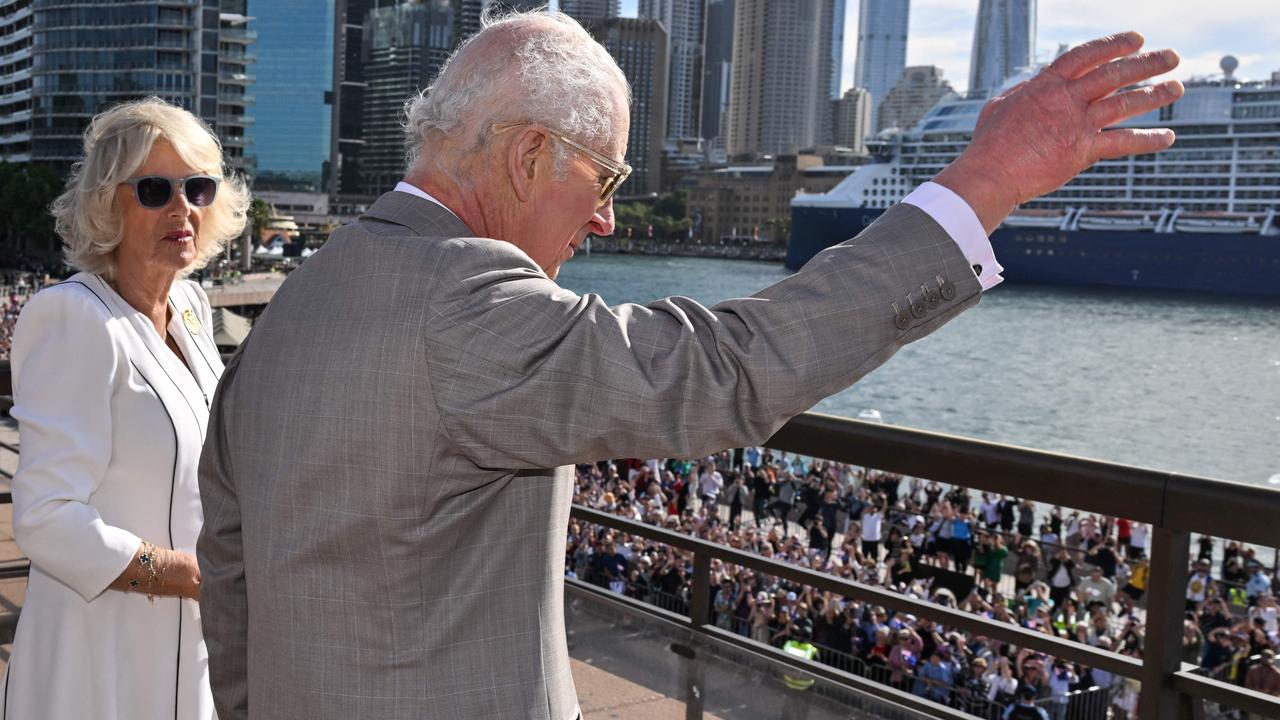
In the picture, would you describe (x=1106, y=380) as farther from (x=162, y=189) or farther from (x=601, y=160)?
(x=601, y=160)

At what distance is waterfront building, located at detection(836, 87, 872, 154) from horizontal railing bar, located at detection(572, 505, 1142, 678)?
149 metres

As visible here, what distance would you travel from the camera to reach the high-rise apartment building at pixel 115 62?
224 feet

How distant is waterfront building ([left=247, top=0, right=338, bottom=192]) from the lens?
95.2m

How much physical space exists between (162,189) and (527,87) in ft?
2.96

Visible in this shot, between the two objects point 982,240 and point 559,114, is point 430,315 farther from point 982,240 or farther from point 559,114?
point 982,240

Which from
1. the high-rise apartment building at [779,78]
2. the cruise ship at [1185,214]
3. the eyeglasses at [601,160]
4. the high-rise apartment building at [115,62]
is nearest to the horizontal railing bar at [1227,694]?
the eyeglasses at [601,160]

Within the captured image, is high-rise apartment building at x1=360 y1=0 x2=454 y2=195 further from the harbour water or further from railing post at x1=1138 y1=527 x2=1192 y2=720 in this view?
railing post at x1=1138 y1=527 x2=1192 y2=720

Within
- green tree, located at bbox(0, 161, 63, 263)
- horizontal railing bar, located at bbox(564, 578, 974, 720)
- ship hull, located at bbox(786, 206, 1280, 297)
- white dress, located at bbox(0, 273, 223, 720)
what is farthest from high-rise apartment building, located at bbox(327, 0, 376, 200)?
white dress, located at bbox(0, 273, 223, 720)

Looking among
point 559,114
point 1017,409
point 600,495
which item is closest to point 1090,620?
point 600,495

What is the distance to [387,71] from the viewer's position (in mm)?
105812

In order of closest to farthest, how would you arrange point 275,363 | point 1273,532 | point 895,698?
point 275,363
point 1273,532
point 895,698

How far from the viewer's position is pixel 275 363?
1.00 meters

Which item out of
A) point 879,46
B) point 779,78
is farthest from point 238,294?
point 879,46

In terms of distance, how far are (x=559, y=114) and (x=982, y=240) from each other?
35 centimetres
